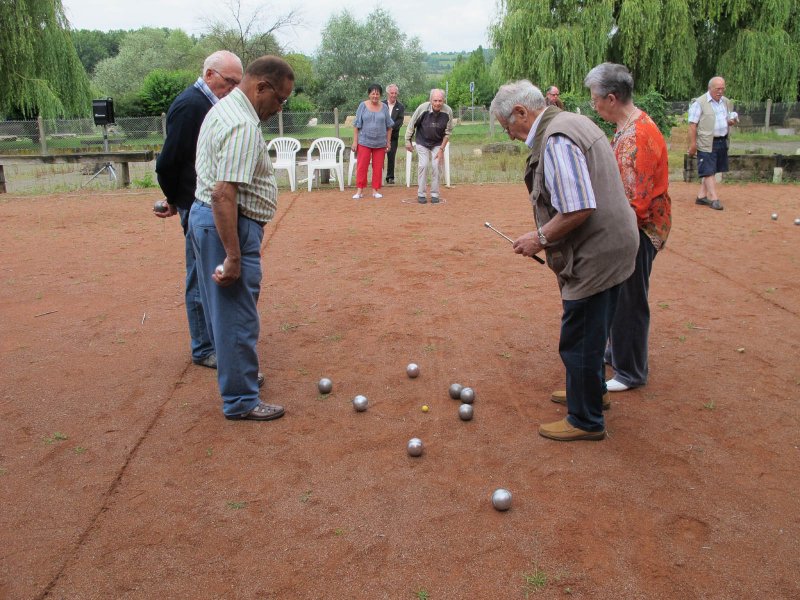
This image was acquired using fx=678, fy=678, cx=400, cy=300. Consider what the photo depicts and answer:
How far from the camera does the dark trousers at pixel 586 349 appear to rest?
138 inches

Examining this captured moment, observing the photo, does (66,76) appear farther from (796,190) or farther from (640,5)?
(796,190)

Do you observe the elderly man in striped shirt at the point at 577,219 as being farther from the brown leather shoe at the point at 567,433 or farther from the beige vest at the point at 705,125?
the beige vest at the point at 705,125

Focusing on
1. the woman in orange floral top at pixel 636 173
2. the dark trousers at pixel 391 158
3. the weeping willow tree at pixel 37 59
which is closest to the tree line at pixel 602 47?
the weeping willow tree at pixel 37 59

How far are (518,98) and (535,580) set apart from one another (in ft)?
7.20

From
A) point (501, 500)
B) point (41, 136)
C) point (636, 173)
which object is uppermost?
point (41, 136)

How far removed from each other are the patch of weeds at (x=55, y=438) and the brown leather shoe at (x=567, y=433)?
273cm

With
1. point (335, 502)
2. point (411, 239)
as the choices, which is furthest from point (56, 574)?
point (411, 239)

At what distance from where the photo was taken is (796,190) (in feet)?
42.2

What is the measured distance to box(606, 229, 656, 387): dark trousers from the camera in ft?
13.5

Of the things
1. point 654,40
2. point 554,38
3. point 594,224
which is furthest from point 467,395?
point 654,40

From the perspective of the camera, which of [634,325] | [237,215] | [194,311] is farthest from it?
[194,311]

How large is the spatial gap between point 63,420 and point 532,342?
10.9 ft

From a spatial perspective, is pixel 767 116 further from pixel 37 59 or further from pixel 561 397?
pixel 37 59

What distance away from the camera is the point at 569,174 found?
320 cm
